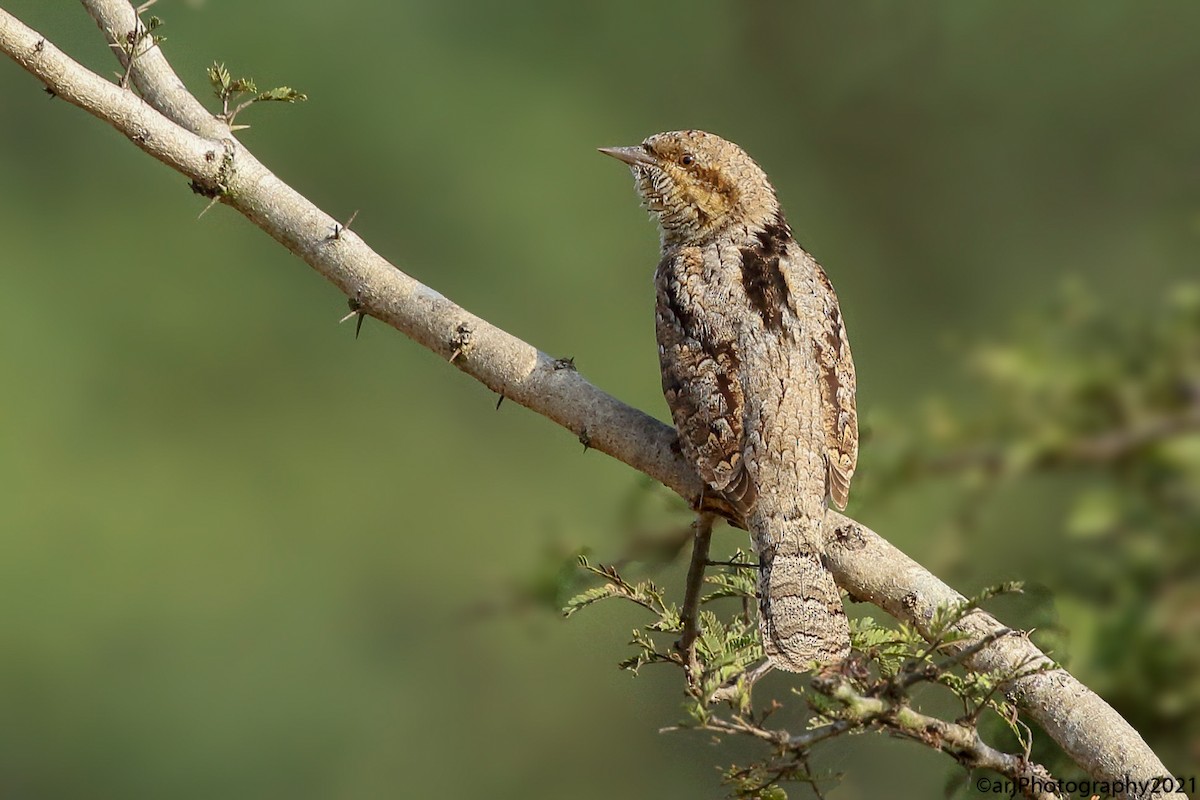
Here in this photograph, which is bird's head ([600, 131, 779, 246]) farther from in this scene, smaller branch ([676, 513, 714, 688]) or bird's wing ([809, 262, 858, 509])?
smaller branch ([676, 513, 714, 688])

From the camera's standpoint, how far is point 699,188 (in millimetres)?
4133

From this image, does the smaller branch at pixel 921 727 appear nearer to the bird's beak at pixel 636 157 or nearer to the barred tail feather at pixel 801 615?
the barred tail feather at pixel 801 615

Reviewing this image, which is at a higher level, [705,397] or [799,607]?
[705,397]

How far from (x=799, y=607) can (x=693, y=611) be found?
0.47 meters

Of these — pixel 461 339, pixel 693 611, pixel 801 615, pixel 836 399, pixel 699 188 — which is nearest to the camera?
pixel 693 611

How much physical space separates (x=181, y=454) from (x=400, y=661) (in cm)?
286

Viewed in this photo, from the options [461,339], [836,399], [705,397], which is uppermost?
[836,399]

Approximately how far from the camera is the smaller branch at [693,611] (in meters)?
2.47

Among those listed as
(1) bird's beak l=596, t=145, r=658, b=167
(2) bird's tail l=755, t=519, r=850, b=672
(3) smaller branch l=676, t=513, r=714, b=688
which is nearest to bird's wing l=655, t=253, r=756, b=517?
(2) bird's tail l=755, t=519, r=850, b=672

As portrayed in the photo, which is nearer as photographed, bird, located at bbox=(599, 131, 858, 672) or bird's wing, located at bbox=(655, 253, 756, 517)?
bird, located at bbox=(599, 131, 858, 672)

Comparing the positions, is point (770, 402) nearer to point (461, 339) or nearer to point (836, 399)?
point (836, 399)

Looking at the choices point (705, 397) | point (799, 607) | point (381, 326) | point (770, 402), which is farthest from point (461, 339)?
point (381, 326)

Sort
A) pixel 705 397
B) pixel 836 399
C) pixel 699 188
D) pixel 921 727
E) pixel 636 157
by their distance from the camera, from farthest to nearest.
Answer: pixel 636 157
pixel 699 188
pixel 836 399
pixel 705 397
pixel 921 727

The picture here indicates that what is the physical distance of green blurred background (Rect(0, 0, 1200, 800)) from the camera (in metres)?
11.5
